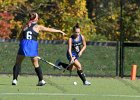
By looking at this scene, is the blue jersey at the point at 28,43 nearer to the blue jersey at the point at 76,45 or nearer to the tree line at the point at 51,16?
the blue jersey at the point at 76,45

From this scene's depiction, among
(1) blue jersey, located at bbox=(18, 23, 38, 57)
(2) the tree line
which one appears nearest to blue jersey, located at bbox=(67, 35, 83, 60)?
(1) blue jersey, located at bbox=(18, 23, 38, 57)

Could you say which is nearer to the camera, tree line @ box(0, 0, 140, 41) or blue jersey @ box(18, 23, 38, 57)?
blue jersey @ box(18, 23, 38, 57)

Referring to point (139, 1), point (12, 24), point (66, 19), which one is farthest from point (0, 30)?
point (139, 1)

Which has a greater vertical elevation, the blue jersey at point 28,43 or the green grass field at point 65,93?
the blue jersey at point 28,43

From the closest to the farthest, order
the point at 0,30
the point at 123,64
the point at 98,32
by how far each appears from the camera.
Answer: the point at 123,64
the point at 0,30
the point at 98,32

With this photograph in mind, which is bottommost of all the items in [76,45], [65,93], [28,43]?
[65,93]

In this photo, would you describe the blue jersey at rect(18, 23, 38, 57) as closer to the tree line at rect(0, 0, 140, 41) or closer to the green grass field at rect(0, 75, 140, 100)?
the green grass field at rect(0, 75, 140, 100)

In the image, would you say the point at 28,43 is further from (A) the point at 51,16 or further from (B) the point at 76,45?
(A) the point at 51,16

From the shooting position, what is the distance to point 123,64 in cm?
2148

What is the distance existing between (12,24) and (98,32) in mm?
7960

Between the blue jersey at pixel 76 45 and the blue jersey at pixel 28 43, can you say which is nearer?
the blue jersey at pixel 28 43

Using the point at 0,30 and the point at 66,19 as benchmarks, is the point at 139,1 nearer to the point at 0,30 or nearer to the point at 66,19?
the point at 66,19

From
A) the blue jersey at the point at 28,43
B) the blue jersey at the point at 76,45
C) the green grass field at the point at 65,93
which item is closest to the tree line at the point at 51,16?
the blue jersey at the point at 76,45

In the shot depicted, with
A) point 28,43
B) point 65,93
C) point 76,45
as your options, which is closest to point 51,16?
point 76,45
